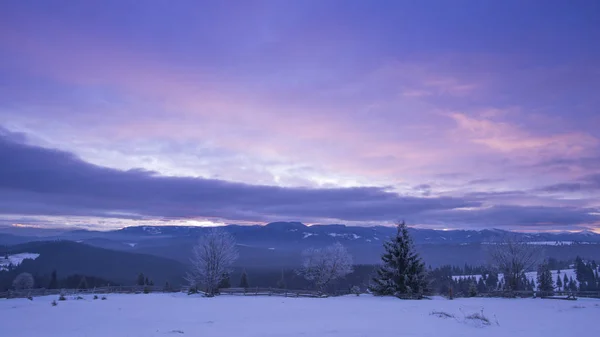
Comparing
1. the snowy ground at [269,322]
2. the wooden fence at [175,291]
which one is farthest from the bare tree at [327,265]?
the snowy ground at [269,322]

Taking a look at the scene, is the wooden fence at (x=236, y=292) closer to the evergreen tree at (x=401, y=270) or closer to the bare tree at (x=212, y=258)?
the evergreen tree at (x=401, y=270)

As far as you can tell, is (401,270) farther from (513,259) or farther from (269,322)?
(269,322)

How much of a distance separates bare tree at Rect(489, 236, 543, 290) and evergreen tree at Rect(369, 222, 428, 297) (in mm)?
17139

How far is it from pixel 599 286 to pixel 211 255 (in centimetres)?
13271

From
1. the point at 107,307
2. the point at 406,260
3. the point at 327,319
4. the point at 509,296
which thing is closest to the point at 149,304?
the point at 107,307

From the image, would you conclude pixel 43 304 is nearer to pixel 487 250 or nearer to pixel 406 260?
pixel 406 260

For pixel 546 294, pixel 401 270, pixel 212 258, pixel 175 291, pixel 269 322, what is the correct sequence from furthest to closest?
1. pixel 212 258
2. pixel 175 291
3. pixel 401 270
4. pixel 546 294
5. pixel 269 322

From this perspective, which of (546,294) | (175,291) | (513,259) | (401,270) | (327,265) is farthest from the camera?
(327,265)

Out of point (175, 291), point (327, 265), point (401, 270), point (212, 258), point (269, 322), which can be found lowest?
point (175, 291)

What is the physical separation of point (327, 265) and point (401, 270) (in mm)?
30334

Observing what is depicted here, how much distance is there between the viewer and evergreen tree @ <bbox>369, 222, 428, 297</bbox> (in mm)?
42531

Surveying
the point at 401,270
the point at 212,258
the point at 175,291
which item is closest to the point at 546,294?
the point at 401,270

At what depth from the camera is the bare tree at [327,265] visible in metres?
71.2

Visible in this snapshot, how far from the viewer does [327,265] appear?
237 feet
